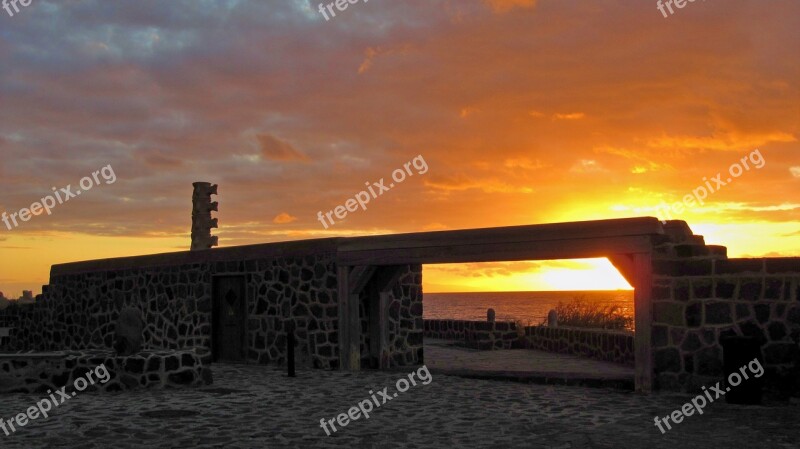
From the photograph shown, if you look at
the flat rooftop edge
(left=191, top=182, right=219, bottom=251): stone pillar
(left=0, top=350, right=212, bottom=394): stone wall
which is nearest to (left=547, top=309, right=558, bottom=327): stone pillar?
the flat rooftop edge

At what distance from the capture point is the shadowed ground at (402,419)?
8.53 m

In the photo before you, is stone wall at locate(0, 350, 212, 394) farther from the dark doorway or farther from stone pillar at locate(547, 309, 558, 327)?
stone pillar at locate(547, 309, 558, 327)

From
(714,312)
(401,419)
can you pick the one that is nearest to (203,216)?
(401,419)

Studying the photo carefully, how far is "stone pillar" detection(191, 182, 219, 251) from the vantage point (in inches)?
826

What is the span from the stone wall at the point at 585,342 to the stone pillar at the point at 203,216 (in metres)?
9.53

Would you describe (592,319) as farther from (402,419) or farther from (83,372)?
(83,372)

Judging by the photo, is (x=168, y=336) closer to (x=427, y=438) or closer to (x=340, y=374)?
(x=340, y=374)

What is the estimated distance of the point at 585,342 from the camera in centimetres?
1952

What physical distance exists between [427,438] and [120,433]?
11.9ft

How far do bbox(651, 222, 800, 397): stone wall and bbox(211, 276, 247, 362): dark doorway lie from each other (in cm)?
949

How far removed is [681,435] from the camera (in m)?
8.85

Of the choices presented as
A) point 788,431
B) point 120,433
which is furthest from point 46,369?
point 788,431

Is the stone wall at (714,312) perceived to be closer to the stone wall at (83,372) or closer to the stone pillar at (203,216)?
the stone wall at (83,372)

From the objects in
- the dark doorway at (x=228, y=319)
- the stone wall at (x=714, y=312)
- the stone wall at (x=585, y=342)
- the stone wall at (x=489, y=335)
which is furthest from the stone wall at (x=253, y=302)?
the stone wall at (x=489, y=335)
